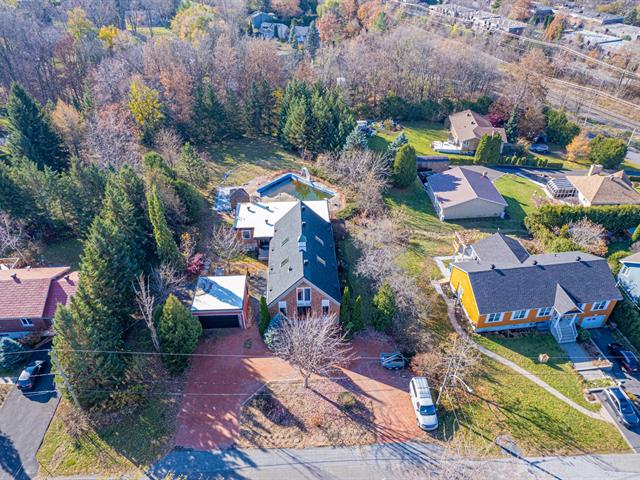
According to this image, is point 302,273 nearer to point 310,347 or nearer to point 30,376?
point 310,347

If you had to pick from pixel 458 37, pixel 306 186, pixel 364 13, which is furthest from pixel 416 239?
A: pixel 364 13

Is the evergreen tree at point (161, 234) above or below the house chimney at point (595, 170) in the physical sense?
below

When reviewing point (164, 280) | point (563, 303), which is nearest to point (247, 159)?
point (164, 280)

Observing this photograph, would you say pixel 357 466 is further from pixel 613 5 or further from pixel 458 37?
pixel 613 5

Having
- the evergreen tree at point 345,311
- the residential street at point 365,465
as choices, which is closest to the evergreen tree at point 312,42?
the evergreen tree at point 345,311

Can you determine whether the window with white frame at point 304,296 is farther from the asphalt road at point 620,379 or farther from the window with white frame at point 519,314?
the asphalt road at point 620,379

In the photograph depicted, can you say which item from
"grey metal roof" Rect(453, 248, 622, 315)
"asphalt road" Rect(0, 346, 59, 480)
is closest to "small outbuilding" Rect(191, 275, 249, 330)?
"asphalt road" Rect(0, 346, 59, 480)
